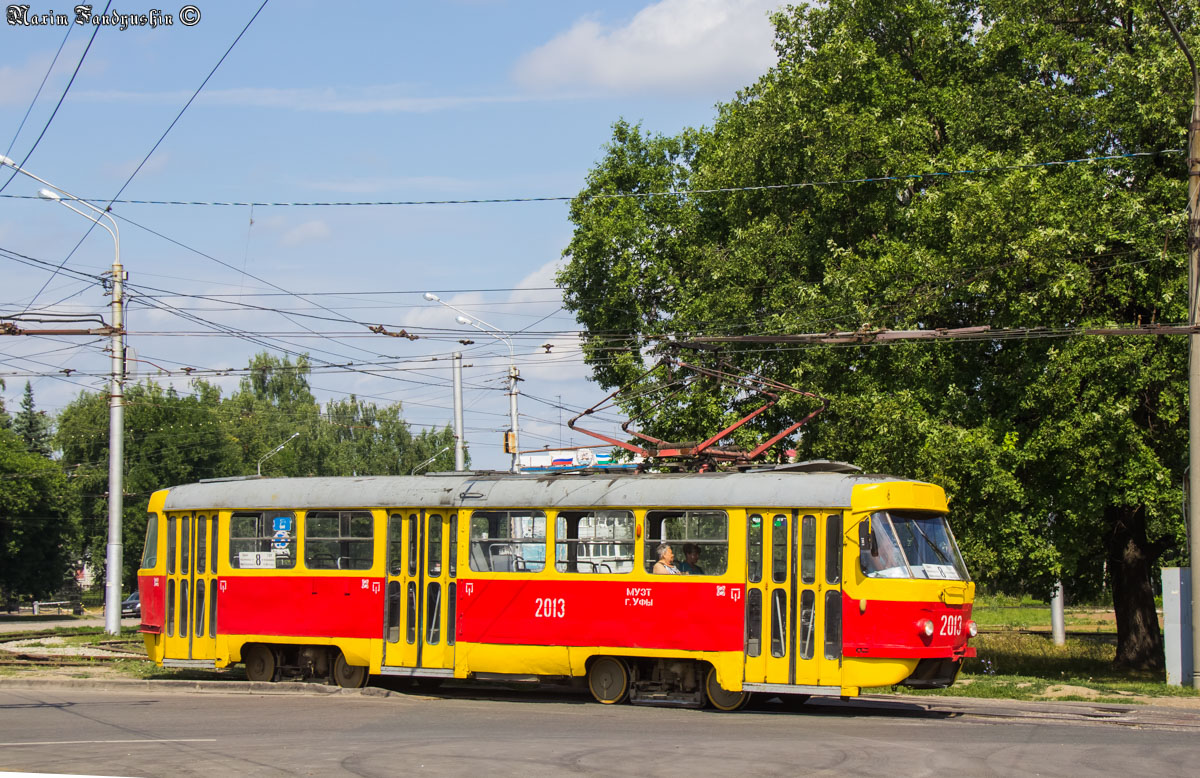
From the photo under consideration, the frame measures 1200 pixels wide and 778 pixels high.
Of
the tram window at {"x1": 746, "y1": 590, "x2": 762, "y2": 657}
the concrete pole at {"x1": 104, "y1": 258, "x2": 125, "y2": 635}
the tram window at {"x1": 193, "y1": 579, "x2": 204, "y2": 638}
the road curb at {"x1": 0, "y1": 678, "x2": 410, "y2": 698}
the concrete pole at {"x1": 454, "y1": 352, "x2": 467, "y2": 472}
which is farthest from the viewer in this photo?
the concrete pole at {"x1": 454, "y1": 352, "x2": 467, "y2": 472}

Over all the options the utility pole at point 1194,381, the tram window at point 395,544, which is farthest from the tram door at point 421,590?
the utility pole at point 1194,381

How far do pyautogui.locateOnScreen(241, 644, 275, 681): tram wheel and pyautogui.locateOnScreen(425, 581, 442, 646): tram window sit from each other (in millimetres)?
2940

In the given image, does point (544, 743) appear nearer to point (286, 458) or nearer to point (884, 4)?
point (884, 4)

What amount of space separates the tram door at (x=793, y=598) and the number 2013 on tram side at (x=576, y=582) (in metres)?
0.02

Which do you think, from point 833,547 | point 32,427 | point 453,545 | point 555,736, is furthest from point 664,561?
point 32,427

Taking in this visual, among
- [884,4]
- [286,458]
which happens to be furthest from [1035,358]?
[286,458]

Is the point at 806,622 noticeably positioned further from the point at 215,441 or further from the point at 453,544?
the point at 215,441

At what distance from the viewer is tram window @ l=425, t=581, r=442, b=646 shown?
17703 millimetres

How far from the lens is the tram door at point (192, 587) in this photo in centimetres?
1950

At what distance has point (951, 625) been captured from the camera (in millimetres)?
15359

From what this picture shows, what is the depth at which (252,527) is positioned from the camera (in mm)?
19359

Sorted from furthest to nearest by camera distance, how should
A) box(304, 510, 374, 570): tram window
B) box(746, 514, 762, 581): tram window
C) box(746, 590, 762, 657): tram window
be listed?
box(304, 510, 374, 570): tram window
box(746, 514, 762, 581): tram window
box(746, 590, 762, 657): tram window

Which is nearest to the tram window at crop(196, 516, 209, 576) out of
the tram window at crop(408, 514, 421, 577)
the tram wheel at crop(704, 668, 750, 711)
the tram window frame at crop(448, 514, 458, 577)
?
the tram window at crop(408, 514, 421, 577)

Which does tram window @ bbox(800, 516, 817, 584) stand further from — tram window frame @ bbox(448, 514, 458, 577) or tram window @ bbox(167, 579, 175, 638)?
tram window @ bbox(167, 579, 175, 638)
